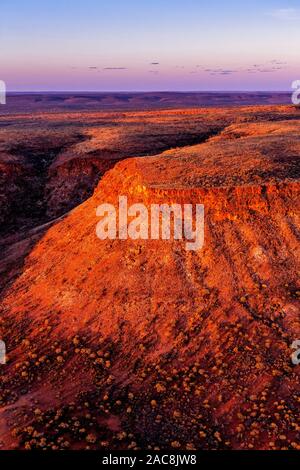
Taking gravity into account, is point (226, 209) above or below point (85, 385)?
above

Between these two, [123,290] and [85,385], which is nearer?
[85,385]

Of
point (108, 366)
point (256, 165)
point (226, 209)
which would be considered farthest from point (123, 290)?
point (256, 165)

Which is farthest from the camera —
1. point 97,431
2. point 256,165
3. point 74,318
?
point 256,165

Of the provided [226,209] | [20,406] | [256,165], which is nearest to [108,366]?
[20,406]

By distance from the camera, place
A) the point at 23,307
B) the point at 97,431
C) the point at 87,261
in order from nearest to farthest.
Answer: the point at 97,431
the point at 23,307
the point at 87,261

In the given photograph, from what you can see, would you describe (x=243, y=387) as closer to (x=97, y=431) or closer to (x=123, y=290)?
(x=97, y=431)

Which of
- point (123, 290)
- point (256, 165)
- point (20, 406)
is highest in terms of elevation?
point (256, 165)
